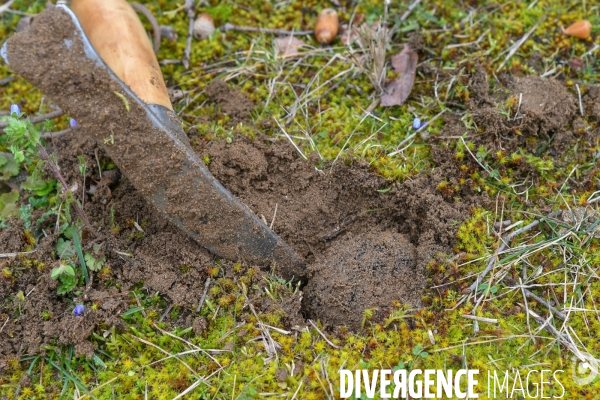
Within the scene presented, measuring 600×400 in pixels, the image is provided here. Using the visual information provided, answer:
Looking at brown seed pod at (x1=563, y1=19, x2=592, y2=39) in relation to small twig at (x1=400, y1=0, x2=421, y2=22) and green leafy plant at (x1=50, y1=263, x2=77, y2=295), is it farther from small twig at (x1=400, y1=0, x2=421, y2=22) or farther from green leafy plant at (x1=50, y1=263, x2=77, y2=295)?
green leafy plant at (x1=50, y1=263, x2=77, y2=295)

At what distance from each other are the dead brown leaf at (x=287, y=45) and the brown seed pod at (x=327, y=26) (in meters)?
0.14

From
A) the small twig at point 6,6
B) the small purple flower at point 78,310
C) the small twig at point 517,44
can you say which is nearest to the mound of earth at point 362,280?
the small purple flower at point 78,310

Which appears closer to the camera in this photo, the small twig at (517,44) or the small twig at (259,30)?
the small twig at (517,44)

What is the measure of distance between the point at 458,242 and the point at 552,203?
2.01 ft

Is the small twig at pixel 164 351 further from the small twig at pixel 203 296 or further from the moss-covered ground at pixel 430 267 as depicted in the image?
the small twig at pixel 203 296

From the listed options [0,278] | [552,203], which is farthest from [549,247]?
[0,278]

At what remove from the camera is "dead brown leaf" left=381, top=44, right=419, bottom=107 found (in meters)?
3.31

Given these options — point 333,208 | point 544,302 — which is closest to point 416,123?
point 333,208

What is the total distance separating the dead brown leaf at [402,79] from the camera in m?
3.31

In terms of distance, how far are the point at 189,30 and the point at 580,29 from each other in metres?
2.58

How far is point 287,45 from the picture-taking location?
3609 millimetres

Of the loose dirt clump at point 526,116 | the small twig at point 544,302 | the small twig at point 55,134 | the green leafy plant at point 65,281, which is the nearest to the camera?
the small twig at point 544,302

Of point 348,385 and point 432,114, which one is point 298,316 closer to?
point 348,385

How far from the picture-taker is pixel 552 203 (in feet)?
9.52
